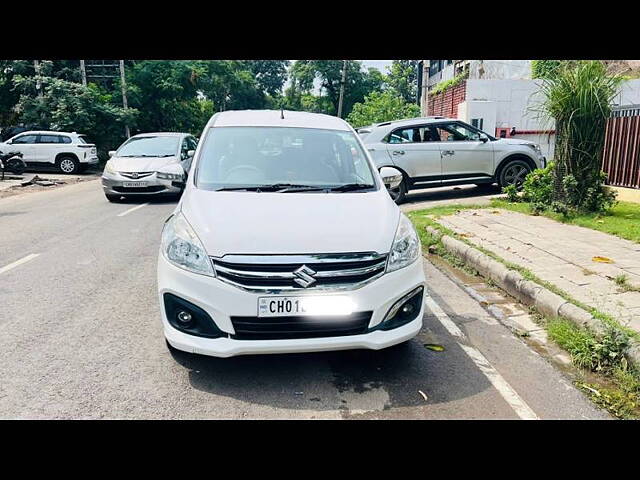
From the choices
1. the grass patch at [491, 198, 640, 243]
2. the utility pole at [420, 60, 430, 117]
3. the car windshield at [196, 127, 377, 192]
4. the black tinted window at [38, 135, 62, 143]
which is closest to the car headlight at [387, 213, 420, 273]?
the car windshield at [196, 127, 377, 192]

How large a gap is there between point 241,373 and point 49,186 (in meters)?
16.3

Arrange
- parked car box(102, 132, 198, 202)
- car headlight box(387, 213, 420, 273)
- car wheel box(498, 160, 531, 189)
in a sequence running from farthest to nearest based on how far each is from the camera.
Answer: parked car box(102, 132, 198, 202), car wheel box(498, 160, 531, 189), car headlight box(387, 213, 420, 273)

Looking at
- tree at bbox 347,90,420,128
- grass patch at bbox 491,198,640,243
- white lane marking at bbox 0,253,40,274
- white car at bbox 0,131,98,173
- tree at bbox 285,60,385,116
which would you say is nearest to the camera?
white lane marking at bbox 0,253,40,274

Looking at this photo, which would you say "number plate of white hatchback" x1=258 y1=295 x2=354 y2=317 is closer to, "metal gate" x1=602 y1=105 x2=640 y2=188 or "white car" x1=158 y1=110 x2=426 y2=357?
"white car" x1=158 y1=110 x2=426 y2=357

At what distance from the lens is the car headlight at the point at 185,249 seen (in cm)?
334

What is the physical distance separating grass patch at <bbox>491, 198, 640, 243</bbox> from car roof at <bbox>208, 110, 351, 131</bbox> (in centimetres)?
430

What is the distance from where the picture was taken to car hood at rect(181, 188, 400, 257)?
3332 millimetres

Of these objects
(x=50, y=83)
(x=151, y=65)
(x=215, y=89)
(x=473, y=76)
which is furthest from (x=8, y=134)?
(x=215, y=89)

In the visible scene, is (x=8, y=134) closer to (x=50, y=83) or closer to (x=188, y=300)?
(x=50, y=83)

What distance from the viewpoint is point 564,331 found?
4.30 m

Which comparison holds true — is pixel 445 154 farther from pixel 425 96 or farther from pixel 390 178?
pixel 425 96

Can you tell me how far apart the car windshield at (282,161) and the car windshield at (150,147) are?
8.71 meters

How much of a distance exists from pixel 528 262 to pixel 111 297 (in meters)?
4.44

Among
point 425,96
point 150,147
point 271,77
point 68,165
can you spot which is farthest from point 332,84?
point 150,147
